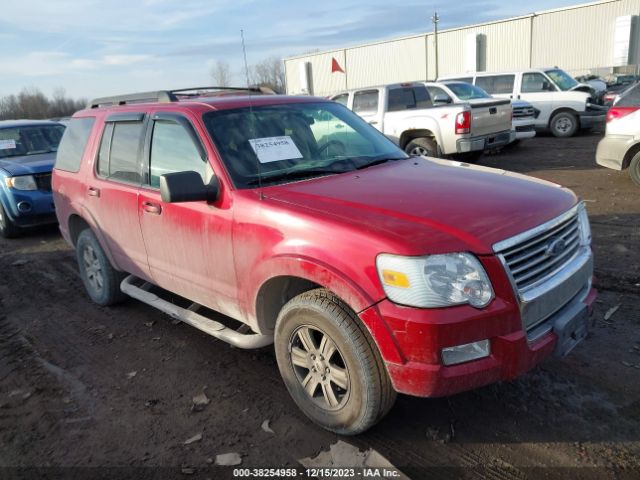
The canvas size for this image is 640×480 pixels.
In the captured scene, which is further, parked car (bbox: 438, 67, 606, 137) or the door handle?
parked car (bbox: 438, 67, 606, 137)

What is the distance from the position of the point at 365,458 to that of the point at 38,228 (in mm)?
8347

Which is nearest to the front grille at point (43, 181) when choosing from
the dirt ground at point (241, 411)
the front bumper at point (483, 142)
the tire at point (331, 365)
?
the dirt ground at point (241, 411)

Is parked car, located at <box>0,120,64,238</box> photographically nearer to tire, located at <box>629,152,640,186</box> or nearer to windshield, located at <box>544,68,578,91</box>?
tire, located at <box>629,152,640,186</box>

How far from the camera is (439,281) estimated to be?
240 centimetres

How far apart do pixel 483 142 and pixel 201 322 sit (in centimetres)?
825

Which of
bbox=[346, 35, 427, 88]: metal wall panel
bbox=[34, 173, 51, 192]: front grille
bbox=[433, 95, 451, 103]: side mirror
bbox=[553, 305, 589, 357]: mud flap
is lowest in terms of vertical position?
bbox=[553, 305, 589, 357]: mud flap

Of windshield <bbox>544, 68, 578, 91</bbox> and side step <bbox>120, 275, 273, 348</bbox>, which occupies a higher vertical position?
windshield <bbox>544, 68, 578, 91</bbox>

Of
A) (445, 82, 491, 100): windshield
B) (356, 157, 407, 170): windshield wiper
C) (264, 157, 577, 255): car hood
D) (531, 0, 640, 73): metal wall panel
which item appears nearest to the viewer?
(264, 157, 577, 255): car hood

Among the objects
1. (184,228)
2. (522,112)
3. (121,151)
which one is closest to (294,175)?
(184,228)

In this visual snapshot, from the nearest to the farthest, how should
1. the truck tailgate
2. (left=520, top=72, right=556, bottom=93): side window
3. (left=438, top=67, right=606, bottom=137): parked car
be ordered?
the truck tailgate → (left=438, top=67, right=606, bottom=137): parked car → (left=520, top=72, right=556, bottom=93): side window

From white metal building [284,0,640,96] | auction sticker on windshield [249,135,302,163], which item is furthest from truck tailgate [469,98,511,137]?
white metal building [284,0,640,96]

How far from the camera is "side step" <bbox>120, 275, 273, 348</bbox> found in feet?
10.9

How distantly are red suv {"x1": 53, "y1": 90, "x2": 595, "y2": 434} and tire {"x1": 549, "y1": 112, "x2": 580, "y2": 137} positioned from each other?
496 inches

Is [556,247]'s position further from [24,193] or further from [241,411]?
[24,193]
